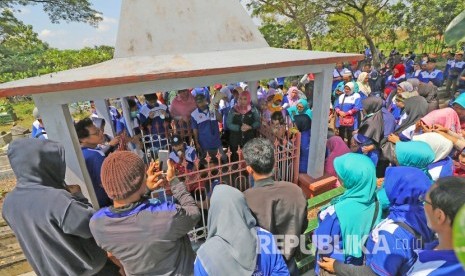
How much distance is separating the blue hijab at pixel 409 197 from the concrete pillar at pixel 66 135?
327 centimetres

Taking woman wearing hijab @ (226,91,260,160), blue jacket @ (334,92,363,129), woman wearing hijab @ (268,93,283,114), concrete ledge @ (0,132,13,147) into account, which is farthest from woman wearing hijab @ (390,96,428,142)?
concrete ledge @ (0,132,13,147)

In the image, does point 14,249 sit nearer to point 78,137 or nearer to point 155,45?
point 78,137

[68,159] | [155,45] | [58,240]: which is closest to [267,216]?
[58,240]

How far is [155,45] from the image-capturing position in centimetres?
411

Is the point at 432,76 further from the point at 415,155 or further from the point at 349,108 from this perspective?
the point at 415,155

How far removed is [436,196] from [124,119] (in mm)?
6664

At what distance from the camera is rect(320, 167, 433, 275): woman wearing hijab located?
1.88m

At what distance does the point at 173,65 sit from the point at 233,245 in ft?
7.54

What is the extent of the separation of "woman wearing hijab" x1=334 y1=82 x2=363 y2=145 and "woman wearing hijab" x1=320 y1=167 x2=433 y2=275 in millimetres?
4645

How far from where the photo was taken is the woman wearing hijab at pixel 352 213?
2207mm

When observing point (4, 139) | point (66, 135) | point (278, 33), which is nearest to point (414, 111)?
point (66, 135)

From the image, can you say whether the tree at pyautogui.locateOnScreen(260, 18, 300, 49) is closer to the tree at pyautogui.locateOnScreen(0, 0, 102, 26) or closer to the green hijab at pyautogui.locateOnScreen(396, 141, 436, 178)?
the tree at pyautogui.locateOnScreen(0, 0, 102, 26)

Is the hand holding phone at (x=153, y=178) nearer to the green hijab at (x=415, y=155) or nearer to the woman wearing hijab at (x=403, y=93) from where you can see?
the green hijab at (x=415, y=155)

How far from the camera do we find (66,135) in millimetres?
3256
